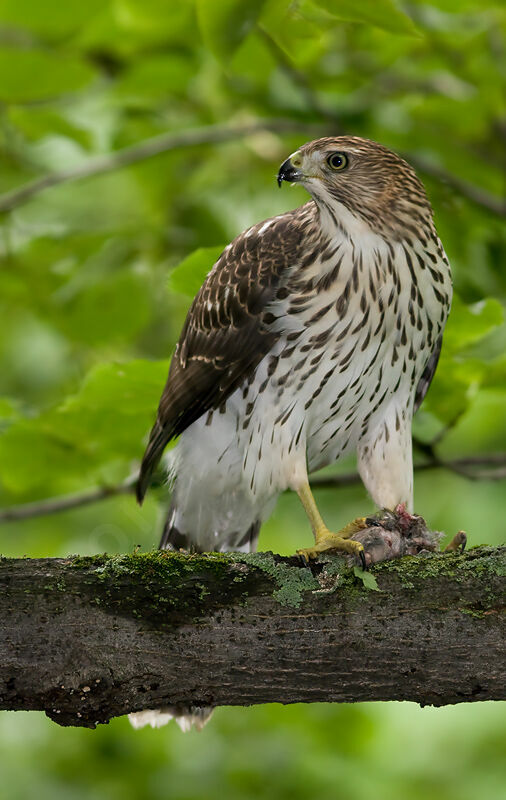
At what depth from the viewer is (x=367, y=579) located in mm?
3043

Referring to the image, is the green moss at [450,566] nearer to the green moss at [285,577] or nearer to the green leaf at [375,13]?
the green moss at [285,577]

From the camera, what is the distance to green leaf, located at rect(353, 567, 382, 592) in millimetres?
3019

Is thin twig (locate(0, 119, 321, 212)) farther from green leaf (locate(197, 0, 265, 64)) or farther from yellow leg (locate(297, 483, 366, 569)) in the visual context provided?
yellow leg (locate(297, 483, 366, 569))

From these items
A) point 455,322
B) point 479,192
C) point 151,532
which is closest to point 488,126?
point 479,192

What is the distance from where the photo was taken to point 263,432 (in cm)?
416

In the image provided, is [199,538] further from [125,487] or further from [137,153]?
[137,153]

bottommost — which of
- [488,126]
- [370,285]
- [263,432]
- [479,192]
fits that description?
[263,432]

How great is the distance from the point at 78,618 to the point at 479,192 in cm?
293

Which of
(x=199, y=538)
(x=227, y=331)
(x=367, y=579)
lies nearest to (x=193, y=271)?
(x=227, y=331)

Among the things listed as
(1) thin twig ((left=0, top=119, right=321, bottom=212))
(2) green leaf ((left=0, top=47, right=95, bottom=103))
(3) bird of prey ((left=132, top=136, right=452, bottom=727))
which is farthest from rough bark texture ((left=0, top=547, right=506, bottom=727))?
(2) green leaf ((left=0, top=47, right=95, bottom=103))

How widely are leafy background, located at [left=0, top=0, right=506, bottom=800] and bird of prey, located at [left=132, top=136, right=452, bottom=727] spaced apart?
189 mm

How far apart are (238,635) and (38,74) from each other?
2.82m

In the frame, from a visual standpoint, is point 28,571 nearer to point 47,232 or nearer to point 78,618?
point 78,618

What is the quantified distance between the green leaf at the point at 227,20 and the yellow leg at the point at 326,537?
155 cm
